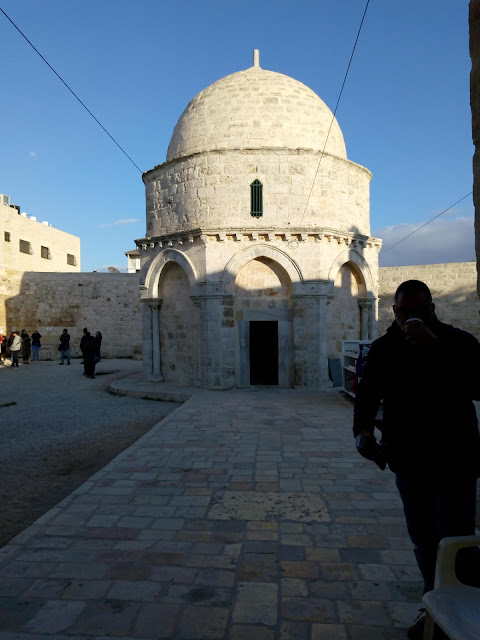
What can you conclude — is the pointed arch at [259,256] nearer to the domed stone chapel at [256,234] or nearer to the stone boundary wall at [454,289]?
the domed stone chapel at [256,234]

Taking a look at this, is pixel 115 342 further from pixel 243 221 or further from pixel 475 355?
pixel 475 355

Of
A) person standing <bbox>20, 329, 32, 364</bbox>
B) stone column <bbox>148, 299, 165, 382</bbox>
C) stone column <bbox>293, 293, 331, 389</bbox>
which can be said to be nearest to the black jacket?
stone column <bbox>293, 293, 331, 389</bbox>

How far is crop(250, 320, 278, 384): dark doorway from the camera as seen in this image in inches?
571

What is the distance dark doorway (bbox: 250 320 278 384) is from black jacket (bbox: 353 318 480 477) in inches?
468

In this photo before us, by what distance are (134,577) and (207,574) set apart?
503 mm

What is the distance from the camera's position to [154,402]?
11.8 metres

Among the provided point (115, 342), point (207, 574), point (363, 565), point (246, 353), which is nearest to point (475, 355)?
point (363, 565)

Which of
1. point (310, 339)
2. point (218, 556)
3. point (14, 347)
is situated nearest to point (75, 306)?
point (14, 347)

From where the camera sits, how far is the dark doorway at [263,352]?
1450cm

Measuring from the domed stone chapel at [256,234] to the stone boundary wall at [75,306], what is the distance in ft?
43.2

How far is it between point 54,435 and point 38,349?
52.4 ft

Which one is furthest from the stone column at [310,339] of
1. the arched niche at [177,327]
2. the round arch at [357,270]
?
the arched niche at [177,327]

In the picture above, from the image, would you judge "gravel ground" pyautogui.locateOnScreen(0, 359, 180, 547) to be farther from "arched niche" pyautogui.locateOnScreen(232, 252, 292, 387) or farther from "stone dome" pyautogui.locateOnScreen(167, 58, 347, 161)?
"stone dome" pyautogui.locateOnScreen(167, 58, 347, 161)

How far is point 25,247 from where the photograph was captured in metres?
29.9
